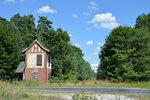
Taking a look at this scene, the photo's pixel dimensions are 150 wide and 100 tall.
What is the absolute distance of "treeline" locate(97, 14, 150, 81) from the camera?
43.0 metres

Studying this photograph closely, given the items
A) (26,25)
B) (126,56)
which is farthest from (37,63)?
(26,25)

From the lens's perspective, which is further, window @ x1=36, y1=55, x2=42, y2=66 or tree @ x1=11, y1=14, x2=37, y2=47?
tree @ x1=11, y1=14, x2=37, y2=47

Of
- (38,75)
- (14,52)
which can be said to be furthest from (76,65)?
(14,52)

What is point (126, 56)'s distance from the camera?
145ft

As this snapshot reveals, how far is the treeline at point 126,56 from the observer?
141 ft

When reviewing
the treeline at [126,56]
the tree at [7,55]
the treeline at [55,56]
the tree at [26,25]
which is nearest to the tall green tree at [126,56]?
the treeline at [126,56]

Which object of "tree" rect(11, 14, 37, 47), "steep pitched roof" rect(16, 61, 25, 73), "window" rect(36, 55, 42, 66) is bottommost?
"steep pitched roof" rect(16, 61, 25, 73)

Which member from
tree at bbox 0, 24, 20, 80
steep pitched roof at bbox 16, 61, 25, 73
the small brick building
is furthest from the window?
tree at bbox 0, 24, 20, 80

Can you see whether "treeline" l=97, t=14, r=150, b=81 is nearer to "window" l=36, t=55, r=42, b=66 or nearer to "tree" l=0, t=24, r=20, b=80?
"window" l=36, t=55, r=42, b=66

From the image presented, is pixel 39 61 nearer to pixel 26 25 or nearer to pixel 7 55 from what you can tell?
pixel 7 55

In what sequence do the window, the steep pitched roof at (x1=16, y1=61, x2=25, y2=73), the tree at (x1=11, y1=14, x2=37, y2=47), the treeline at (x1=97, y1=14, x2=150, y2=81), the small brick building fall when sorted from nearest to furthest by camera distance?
the treeline at (x1=97, y1=14, x2=150, y2=81)
the small brick building
the window
the steep pitched roof at (x1=16, y1=61, x2=25, y2=73)
the tree at (x1=11, y1=14, x2=37, y2=47)

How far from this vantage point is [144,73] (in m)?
42.1

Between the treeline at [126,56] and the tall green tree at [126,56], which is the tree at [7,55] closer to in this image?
the treeline at [126,56]

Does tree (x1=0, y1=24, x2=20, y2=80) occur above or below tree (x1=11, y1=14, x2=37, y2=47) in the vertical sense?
below
